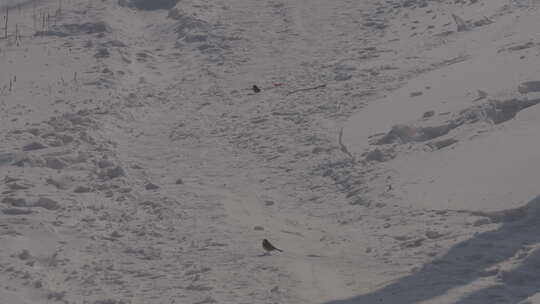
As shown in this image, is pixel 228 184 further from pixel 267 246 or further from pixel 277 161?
pixel 267 246

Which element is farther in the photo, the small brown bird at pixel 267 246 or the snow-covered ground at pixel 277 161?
the small brown bird at pixel 267 246

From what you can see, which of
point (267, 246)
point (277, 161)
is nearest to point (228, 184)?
point (277, 161)

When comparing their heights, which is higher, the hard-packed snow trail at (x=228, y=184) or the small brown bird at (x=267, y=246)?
the small brown bird at (x=267, y=246)

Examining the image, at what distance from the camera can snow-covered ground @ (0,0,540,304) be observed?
8.32 metres

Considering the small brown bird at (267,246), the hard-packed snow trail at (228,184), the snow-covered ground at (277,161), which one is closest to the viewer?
the snow-covered ground at (277,161)

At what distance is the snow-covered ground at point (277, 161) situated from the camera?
8320 millimetres

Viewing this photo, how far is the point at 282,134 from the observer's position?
45.3 ft

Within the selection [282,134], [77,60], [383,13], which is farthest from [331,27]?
[282,134]

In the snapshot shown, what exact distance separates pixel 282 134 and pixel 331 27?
300 inches

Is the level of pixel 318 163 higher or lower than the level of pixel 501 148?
lower

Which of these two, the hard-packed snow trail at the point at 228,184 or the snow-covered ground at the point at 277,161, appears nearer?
the snow-covered ground at the point at 277,161

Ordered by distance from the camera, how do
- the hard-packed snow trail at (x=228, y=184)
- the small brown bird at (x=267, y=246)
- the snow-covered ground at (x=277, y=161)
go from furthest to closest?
the small brown bird at (x=267, y=246) < the hard-packed snow trail at (x=228, y=184) < the snow-covered ground at (x=277, y=161)

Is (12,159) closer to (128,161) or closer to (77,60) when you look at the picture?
(128,161)

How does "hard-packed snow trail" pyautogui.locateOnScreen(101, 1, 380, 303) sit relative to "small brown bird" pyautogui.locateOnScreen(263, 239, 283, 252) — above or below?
below
